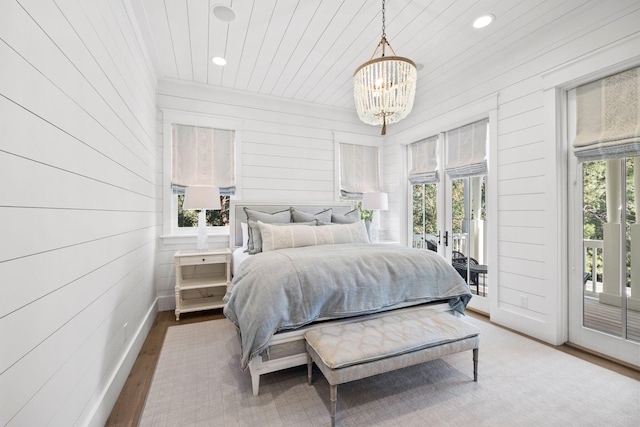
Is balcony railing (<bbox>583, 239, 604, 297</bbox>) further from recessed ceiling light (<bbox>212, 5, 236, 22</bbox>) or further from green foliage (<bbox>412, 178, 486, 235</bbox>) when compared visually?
recessed ceiling light (<bbox>212, 5, 236, 22</bbox>)

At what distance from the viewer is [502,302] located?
294cm

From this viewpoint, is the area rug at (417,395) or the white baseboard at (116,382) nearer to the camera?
the white baseboard at (116,382)

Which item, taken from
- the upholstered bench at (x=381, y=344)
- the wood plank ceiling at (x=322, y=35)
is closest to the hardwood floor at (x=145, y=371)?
the upholstered bench at (x=381, y=344)

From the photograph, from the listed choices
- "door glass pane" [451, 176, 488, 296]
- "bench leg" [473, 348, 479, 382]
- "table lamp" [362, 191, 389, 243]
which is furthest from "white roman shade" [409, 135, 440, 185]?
"bench leg" [473, 348, 479, 382]

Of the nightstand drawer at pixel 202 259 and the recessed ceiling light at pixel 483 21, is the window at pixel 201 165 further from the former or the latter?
the recessed ceiling light at pixel 483 21

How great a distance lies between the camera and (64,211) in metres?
1.18

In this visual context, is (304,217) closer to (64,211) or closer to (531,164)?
(531,164)

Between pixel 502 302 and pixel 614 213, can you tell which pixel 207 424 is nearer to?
pixel 502 302

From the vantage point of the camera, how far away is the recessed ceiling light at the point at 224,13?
2277 mm

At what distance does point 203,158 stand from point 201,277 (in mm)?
1543

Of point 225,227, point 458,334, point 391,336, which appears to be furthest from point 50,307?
point 225,227

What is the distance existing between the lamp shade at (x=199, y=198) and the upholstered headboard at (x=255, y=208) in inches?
17.1

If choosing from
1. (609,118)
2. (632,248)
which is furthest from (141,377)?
(609,118)

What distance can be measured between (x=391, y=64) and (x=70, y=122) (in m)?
1.91
